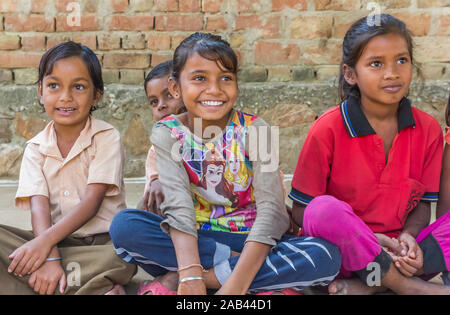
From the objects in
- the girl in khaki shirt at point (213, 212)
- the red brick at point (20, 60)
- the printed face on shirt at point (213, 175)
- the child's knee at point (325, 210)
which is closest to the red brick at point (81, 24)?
the red brick at point (20, 60)

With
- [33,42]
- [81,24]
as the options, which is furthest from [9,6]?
[81,24]

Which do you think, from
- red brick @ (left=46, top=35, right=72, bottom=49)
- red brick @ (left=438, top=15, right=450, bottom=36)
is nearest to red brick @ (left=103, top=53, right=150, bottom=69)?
red brick @ (left=46, top=35, right=72, bottom=49)

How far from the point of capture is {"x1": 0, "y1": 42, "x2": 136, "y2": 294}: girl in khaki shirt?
1.69 meters

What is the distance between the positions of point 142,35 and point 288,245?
6.65 ft

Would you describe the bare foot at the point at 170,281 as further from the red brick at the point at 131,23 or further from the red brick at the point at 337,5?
the red brick at the point at 337,5

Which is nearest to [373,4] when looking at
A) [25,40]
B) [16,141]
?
[25,40]

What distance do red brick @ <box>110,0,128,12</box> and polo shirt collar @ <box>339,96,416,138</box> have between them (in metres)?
1.87

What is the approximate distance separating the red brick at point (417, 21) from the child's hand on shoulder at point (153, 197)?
2.03 m

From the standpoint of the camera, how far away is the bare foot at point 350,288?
164 centimetres

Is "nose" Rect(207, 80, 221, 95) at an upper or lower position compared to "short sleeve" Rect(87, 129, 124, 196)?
upper

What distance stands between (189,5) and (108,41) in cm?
59

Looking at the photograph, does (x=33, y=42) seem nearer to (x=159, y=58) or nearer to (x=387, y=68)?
(x=159, y=58)

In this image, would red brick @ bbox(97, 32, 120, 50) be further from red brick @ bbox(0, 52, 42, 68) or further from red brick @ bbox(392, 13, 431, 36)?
red brick @ bbox(392, 13, 431, 36)
